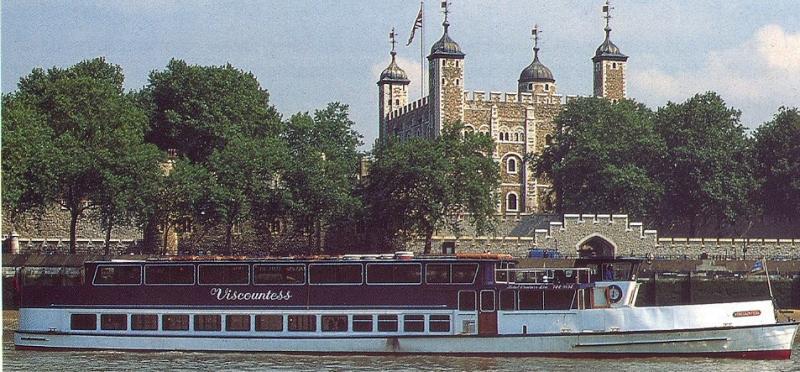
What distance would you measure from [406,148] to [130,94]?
1874 centimetres

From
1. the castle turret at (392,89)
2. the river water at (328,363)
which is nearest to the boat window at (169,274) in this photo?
the river water at (328,363)

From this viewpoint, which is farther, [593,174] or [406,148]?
[593,174]

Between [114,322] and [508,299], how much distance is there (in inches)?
436

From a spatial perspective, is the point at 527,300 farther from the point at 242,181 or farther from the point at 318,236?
the point at 318,236

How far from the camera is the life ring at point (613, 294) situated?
124 feet

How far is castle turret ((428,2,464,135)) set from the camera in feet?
316

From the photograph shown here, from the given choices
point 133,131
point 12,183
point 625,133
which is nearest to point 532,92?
point 625,133

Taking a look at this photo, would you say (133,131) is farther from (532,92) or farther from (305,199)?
(532,92)

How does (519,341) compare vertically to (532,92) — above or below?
below

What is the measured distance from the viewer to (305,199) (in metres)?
68.6

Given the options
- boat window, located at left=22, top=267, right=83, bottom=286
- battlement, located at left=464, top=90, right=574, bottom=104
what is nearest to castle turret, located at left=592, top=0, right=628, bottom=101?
battlement, located at left=464, top=90, right=574, bottom=104

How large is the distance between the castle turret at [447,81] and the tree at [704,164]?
18755 millimetres

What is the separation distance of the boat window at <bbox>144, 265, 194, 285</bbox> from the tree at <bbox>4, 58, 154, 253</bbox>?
23.2m

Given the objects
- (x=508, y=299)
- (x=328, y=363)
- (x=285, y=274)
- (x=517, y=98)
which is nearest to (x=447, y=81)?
(x=517, y=98)
